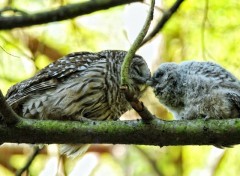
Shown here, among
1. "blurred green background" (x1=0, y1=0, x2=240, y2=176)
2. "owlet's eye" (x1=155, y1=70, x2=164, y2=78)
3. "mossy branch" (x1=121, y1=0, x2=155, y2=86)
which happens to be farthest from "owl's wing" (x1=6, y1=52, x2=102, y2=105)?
"blurred green background" (x1=0, y1=0, x2=240, y2=176)

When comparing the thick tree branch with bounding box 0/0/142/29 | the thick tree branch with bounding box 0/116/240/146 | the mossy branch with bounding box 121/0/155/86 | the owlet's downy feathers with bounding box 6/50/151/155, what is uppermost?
the thick tree branch with bounding box 0/0/142/29

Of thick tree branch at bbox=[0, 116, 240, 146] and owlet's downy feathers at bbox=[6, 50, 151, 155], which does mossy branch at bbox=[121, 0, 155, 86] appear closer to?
thick tree branch at bbox=[0, 116, 240, 146]

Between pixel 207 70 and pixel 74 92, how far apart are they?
899 mm

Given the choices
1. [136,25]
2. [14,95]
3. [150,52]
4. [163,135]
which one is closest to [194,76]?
[163,135]

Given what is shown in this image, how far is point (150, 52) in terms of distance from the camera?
725 centimetres

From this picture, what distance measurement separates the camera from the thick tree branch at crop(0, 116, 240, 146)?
3.28 metres

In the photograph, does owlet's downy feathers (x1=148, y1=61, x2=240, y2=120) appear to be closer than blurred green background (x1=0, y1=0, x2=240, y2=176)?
Yes

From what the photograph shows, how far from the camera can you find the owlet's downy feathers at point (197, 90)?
3486 millimetres

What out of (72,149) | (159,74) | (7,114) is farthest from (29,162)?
(159,74)

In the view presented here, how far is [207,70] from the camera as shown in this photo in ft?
12.3

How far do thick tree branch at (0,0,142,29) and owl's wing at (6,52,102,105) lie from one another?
598 millimetres

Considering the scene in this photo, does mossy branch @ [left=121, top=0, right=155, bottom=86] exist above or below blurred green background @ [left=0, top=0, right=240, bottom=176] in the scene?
above

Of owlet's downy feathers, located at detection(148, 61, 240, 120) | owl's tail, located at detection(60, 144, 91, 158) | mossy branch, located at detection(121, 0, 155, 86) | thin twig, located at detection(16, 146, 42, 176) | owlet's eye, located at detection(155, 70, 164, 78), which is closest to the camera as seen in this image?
mossy branch, located at detection(121, 0, 155, 86)

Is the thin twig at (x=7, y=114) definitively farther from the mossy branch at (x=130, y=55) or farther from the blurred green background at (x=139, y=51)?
the blurred green background at (x=139, y=51)
